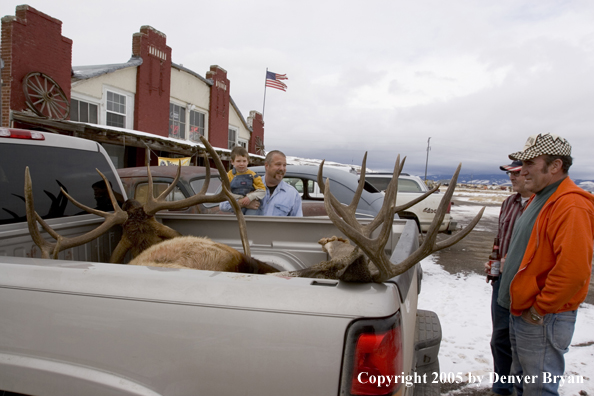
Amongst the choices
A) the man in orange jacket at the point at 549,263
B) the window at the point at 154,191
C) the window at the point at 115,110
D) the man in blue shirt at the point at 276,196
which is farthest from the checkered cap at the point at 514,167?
the window at the point at 115,110

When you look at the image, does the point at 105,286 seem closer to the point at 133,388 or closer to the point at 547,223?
the point at 133,388

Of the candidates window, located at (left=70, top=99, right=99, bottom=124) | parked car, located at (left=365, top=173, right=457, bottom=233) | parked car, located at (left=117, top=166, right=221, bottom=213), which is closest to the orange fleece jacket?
parked car, located at (left=117, top=166, right=221, bottom=213)

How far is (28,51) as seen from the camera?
437 inches

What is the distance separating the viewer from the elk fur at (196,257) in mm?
2607

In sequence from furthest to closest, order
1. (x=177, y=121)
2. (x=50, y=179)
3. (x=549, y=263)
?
(x=177, y=121), (x=50, y=179), (x=549, y=263)

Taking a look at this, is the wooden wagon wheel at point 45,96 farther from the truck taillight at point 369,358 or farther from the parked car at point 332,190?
the truck taillight at point 369,358

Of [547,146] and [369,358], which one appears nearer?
[369,358]

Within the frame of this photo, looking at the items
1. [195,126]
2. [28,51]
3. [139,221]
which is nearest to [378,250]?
[139,221]

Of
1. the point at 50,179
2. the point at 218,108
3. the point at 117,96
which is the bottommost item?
the point at 50,179

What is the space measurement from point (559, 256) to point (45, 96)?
12.9 metres

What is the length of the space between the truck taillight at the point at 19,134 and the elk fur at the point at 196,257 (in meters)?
1.18

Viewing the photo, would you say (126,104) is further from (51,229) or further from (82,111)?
(51,229)

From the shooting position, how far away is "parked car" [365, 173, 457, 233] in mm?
9663

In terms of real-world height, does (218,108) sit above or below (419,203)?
above
